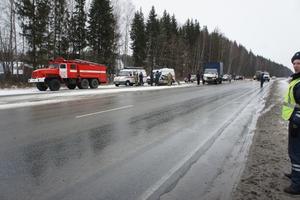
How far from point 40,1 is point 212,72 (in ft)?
84.2

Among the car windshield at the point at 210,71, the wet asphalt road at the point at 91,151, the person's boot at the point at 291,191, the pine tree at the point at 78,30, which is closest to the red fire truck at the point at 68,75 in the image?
the pine tree at the point at 78,30

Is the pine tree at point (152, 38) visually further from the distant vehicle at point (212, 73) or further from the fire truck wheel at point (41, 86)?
the fire truck wheel at point (41, 86)

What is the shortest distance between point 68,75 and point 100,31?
21.8 metres

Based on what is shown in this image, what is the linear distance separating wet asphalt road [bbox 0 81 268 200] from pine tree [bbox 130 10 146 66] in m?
57.5

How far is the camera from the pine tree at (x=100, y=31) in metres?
50.2

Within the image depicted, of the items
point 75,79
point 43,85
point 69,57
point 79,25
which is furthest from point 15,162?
point 79,25

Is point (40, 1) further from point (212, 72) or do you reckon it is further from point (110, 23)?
point (212, 72)

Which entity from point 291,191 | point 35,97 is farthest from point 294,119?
point 35,97

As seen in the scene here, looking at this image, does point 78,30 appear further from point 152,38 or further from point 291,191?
A: point 291,191

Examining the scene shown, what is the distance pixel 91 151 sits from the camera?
6926mm

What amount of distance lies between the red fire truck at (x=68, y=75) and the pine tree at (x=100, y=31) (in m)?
16.0

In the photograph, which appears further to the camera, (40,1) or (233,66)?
(233,66)

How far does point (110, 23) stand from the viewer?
51344mm

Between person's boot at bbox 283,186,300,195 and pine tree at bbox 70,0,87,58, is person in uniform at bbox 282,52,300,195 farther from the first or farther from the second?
pine tree at bbox 70,0,87,58
